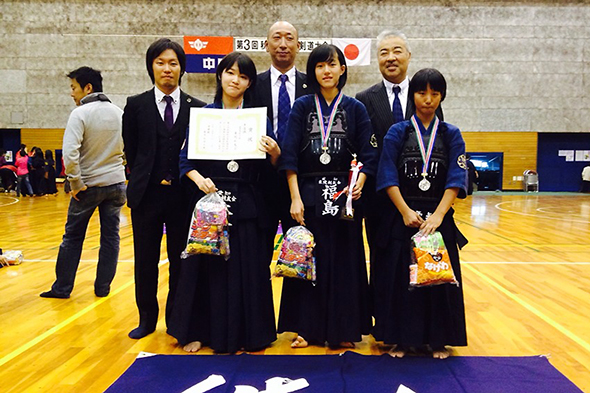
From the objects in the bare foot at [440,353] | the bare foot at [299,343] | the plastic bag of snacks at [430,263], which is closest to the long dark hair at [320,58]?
the plastic bag of snacks at [430,263]

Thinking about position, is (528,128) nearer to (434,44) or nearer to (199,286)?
(434,44)

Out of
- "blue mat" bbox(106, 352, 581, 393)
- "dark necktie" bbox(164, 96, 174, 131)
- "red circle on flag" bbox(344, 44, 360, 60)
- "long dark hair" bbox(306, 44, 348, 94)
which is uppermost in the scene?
"red circle on flag" bbox(344, 44, 360, 60)

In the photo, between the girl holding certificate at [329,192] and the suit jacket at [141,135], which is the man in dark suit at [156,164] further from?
the girl holding certificate at [329,192]

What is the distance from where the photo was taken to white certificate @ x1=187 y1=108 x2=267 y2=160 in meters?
2.71

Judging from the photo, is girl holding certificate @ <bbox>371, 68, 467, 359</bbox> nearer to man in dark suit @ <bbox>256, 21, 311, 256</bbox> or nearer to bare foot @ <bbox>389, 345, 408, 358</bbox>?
bare foot @ <bbox>389, 345, 408, 358</bbox>

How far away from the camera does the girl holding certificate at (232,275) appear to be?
276 centimetres

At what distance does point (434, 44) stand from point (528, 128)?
16.5ft

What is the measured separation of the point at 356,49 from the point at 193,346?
16.4 metres

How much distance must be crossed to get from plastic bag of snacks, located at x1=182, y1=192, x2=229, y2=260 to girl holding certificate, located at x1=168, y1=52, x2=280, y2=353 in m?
0.10

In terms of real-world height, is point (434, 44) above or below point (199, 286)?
above

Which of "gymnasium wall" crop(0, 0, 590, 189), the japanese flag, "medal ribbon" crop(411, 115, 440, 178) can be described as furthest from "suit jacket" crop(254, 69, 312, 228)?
the japanese flag

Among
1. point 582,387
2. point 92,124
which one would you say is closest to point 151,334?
point 92,124

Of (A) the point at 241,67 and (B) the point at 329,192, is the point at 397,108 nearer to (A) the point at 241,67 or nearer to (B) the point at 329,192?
(B) the point at 329,192

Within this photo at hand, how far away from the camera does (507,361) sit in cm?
263
